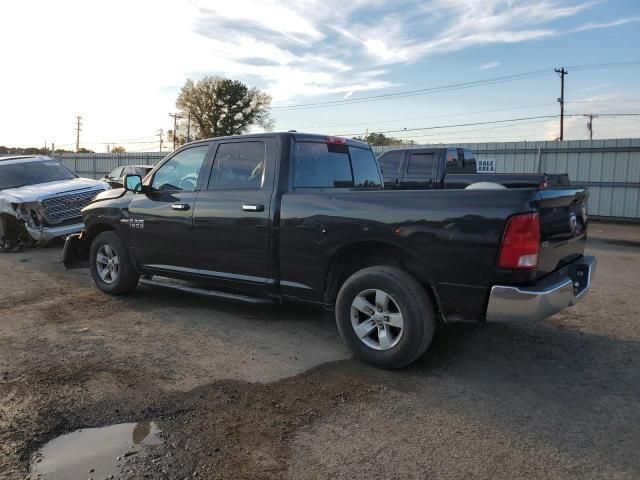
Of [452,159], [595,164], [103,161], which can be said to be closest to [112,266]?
[452,159]

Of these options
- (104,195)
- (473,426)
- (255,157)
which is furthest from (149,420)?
(104,195)

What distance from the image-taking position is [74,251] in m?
7.09

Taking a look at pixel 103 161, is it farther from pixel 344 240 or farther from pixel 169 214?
pixel 344 240

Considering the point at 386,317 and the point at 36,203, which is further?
the point at 36,203

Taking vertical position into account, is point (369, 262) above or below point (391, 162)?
below

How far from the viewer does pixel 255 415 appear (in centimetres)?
341


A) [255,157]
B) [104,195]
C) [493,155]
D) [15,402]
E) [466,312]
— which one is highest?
[493,155]

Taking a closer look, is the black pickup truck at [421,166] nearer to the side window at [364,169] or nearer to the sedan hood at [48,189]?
the side window at [364,169]

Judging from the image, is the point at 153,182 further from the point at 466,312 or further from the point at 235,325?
the point at 466,312

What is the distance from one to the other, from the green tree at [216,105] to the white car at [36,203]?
4971 centimetres

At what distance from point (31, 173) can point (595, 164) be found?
16.6m

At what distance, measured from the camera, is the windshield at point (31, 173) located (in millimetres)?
10664

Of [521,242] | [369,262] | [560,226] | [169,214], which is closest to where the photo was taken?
[521,242]

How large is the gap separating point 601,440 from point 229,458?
2166mm
